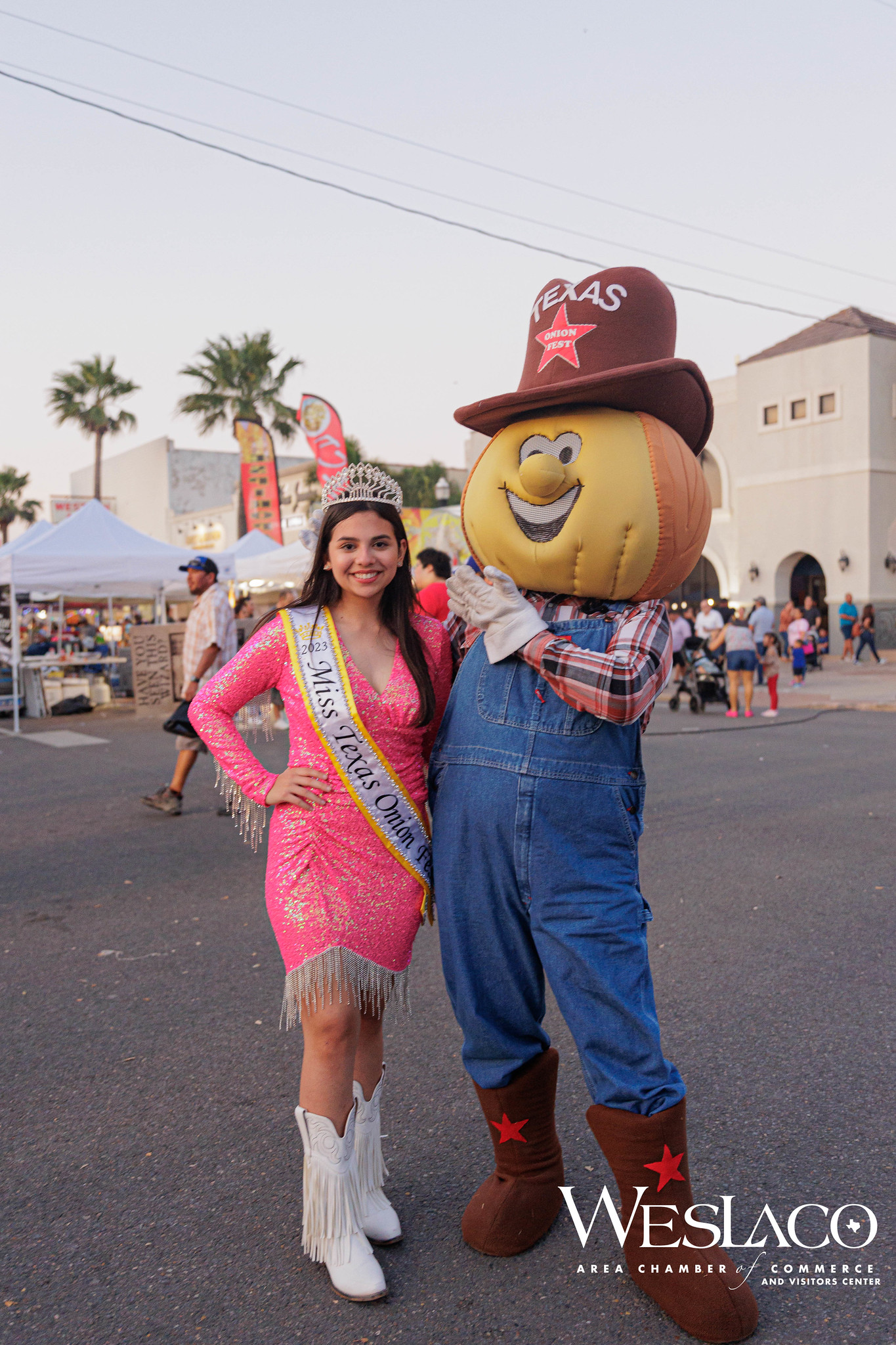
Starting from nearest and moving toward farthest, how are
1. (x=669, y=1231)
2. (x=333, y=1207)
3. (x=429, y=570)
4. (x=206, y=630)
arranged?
(x=669, y=1231)
(x=333, y=1207)
(x=429, y=570)
(x=206, y=630)

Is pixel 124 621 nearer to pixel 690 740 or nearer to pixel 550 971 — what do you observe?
pixel 690 740

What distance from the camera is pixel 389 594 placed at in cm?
254

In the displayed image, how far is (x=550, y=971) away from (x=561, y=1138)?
91 centimetres

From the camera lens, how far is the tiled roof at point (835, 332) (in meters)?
25.8

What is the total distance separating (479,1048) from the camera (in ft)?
7.68

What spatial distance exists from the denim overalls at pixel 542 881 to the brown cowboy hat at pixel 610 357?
49 centimetres

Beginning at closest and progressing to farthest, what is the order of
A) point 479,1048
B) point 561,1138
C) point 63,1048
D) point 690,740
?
1. point 479,1048
2. point 561,1138
3. point 63,1048
4. point 690,740

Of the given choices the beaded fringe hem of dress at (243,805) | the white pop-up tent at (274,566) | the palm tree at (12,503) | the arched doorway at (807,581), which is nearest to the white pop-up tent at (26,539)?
the white pop-up tent at (274,566)

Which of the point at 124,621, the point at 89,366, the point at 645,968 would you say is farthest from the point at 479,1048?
the point at 89,366

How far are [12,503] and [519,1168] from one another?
55.9 metres

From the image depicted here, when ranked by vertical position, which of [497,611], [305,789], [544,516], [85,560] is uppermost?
[85,560]

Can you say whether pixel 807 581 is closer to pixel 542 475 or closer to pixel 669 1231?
pixel 542 475

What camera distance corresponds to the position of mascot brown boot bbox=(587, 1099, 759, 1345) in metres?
2.03

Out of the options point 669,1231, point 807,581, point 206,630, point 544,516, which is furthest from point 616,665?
point 807,581
